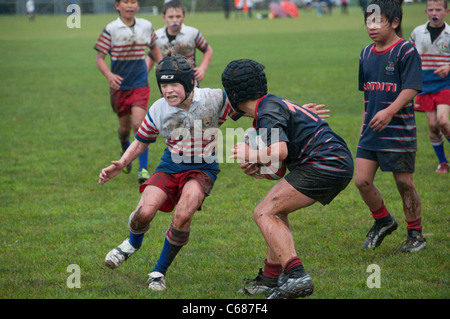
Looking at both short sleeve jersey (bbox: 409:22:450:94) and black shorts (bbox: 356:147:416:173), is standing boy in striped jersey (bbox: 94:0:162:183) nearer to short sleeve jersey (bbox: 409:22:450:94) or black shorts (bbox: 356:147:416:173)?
short sleeve jersey (bbox: 409:22:450:94)


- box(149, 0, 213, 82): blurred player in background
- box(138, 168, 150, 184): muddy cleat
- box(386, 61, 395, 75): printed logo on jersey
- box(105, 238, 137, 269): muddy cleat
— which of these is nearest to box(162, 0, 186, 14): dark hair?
box(149, 0, 213, 82): blurred player in background

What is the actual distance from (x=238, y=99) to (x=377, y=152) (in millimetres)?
1601

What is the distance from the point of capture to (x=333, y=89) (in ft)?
46.5

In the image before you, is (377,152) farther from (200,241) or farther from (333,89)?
(333,89)

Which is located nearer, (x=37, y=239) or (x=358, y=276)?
(x=358, y=276)

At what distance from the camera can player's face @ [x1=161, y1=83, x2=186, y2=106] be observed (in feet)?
14.0

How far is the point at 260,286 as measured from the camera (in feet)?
13.6

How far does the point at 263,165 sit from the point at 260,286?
0.91m

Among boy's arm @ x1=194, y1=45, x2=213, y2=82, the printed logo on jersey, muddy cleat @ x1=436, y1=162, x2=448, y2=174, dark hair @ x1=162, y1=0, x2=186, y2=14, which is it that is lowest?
muddy cleat @ x1=436, y1=162, x2=448, y2=174

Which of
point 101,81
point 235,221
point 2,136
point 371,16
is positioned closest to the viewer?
point 371,16

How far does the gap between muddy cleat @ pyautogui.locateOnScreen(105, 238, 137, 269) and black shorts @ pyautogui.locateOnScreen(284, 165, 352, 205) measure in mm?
1331

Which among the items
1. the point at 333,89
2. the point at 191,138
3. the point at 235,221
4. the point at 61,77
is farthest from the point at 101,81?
the point at 191,138

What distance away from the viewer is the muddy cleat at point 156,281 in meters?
4.18

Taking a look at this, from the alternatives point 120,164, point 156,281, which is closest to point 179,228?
point 156,281
